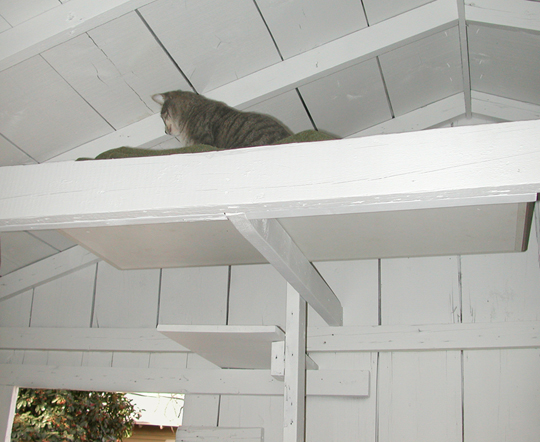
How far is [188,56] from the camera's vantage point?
1.72 metres

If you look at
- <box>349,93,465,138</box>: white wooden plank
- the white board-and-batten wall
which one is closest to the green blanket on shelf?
the white board-and-batten wall

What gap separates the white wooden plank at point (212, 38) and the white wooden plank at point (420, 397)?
1.16 m

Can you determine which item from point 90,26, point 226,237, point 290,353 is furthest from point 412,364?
point 90,26

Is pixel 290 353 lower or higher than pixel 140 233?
lower

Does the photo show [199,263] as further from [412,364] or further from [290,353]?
[412,364]

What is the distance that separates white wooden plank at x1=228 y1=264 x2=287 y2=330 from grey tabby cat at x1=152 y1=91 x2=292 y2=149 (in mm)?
609

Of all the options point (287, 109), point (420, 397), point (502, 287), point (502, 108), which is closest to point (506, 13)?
point (502, 108)

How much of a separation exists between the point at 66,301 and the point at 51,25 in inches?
49.9

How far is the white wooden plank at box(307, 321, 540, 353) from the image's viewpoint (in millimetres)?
1815

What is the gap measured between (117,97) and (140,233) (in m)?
0.47

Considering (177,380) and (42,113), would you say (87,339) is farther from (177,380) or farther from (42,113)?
(42,113)

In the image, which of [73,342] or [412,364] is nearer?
[412,364]

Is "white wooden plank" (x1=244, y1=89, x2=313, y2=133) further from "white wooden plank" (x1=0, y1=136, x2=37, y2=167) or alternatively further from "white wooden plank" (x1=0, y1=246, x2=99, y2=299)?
"white wooden plank" (x1=0, y1=246, x2=99, y2=299)

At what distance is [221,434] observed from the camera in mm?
1970
